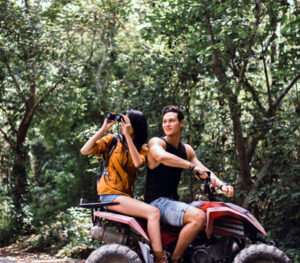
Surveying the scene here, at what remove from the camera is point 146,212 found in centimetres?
420

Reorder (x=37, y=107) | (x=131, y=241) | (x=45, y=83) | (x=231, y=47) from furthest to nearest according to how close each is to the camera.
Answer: (x=37, y=107) → (x=45, y=83) → (x=231, y=47) → (x=131, y=241)

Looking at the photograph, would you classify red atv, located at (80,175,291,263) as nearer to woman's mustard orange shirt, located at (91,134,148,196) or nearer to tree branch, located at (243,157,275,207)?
woman's mustard orange shirt, located at (91,134,148,196)

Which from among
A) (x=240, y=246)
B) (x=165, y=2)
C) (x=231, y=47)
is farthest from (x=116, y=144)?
(x=165, y=2)

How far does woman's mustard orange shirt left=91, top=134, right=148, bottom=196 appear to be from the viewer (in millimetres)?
4438

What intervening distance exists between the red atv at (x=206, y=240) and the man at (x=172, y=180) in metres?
0.14

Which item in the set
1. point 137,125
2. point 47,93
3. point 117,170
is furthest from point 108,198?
point 47,93

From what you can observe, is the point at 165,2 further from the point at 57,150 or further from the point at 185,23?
the point at 57,150

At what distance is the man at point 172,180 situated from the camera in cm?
417

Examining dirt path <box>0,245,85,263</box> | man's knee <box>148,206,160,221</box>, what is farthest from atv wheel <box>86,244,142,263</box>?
dirt path <box>0,245,85,263</box>

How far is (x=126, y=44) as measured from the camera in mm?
15328

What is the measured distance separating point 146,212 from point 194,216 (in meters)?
0.43

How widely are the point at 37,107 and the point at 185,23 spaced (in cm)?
607

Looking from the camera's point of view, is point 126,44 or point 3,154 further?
point 126,44

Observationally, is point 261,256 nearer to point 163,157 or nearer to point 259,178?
point 163,157
